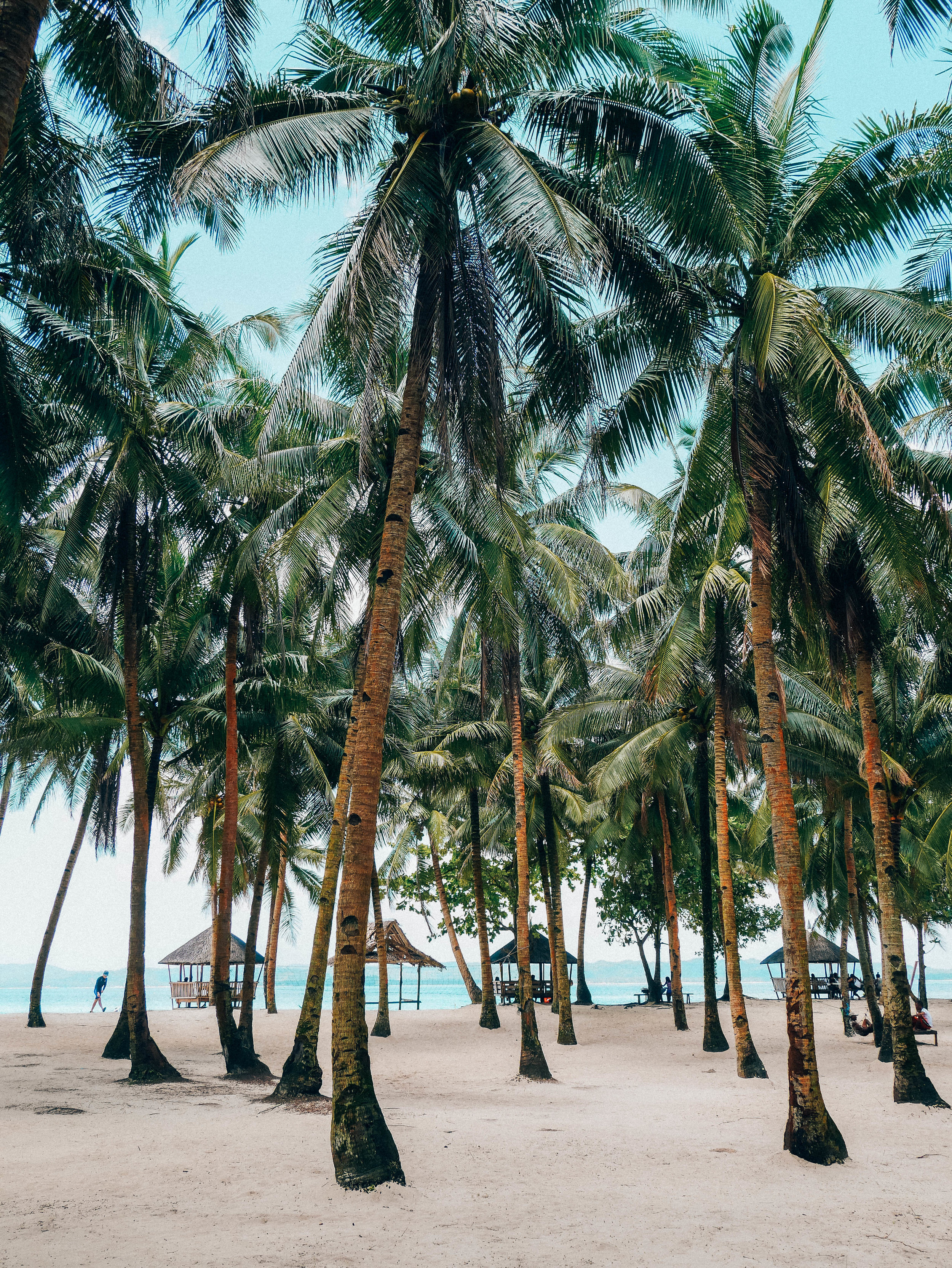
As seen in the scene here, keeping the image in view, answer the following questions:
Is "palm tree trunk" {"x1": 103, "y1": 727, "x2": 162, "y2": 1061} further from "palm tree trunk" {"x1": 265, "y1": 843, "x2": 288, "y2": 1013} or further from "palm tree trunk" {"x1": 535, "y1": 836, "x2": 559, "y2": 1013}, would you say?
"palm tree trunk" {"x1": 265, "y1": 843, "x2": 288, "y2": 1013}

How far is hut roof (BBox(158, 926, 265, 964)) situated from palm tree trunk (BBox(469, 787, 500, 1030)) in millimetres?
11287

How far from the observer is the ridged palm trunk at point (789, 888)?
27.3 ft

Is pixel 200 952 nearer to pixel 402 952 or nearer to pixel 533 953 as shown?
pixel 402 952

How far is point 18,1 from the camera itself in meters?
5.25

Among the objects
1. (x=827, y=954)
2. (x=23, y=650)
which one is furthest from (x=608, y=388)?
(x=827, y=954)

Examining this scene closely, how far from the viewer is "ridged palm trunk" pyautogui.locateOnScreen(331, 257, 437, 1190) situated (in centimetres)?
731

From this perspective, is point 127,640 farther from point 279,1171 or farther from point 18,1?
point 18,1

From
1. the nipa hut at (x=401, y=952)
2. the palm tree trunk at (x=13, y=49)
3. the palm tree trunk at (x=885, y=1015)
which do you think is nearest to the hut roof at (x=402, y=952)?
the nipa hut at (x=401, y=952)

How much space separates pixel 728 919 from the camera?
14914mm

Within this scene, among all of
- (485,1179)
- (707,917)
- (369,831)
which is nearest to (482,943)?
(707,917)

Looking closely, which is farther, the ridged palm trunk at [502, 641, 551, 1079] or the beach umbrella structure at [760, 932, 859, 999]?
Answer: the beach umbrella structure at [760, 932, 859, 999]

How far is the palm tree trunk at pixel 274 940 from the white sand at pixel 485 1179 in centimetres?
1428

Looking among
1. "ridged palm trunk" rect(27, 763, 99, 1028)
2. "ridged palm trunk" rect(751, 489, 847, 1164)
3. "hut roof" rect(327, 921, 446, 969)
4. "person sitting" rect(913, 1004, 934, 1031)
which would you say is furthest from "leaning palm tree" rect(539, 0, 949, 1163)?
"hut roof" rect(327, 921, 446, 969)

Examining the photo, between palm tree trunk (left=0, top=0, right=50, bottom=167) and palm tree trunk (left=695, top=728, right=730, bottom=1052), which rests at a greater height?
palm tree trunk (left=0, top=0, right=50, bottom=167)
